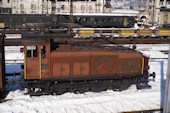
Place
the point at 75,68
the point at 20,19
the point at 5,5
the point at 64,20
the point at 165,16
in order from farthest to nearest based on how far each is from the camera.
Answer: the point at 5,5 < the point at 165,16 < the point at 64,20 < the point at 20,19 < the point at 75,68

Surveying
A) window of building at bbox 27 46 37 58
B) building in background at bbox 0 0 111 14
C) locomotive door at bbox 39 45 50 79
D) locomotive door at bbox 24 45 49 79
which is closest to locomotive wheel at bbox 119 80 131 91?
locomotive door at bbox 39 45 50 79

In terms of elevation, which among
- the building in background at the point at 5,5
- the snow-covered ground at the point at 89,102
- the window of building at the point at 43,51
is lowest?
the snow-covered ground at the point at 89,102

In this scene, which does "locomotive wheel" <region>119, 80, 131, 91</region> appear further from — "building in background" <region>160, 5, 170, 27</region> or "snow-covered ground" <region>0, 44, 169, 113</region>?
"building in background" <region>160, 5, 170, 27</region>

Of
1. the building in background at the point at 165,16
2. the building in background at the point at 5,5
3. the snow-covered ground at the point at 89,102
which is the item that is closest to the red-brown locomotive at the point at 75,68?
the snow-covered ground at the point at 89,102

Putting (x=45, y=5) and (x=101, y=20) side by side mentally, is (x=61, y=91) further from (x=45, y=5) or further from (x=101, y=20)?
(x=45, y=5)

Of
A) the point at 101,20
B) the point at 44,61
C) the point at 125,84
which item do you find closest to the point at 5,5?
the point at 101,20

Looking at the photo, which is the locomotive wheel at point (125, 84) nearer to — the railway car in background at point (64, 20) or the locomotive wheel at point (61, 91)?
the locomotive wheel at point (61, 91)

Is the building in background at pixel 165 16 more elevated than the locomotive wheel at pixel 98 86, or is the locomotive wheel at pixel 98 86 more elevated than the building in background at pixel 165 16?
the building in background at pixel 165 16

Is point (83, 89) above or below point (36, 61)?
below

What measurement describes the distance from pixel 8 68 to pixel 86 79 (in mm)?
8871

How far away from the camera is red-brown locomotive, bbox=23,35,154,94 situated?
12547mm

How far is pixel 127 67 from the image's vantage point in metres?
13.9

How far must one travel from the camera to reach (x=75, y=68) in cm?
1319

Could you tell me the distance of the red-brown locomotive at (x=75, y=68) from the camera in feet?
41.2
